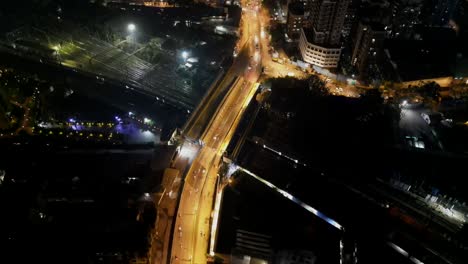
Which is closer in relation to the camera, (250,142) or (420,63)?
(250,142)

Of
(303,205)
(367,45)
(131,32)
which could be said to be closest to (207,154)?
(303,205)

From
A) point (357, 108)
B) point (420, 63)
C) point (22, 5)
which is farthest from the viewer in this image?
point (22, 5)

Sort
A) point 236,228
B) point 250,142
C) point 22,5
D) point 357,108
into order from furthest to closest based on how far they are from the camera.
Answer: point 22,5 < point 357,108 < point 250,142 < point 236,228

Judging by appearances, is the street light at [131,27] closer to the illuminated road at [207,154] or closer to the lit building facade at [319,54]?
the illuminated road at [207,154]

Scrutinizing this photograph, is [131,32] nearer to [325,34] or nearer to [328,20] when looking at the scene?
[325,34]

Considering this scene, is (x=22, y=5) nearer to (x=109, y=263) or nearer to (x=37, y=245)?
(x=37, y=245)

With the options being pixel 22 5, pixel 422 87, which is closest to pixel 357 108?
pixel 422 87
